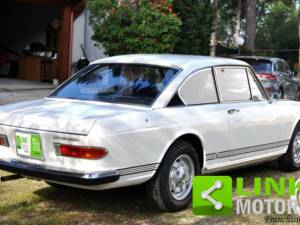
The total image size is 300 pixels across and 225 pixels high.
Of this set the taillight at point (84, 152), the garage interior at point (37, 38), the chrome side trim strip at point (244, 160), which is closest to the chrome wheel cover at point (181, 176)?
the chrome side trim strip at point (244, 160)

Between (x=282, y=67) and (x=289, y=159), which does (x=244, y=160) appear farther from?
(x=282, y=67)

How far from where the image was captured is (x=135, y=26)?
44.7ft

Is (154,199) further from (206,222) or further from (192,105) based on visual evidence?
(192,105)

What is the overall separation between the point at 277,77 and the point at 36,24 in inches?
420

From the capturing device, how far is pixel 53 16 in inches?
862

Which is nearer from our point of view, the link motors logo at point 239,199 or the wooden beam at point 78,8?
the link motors logo at point 239,199

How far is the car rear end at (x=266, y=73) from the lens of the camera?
15.2 metres

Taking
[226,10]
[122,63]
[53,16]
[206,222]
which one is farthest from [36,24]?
[226,10]

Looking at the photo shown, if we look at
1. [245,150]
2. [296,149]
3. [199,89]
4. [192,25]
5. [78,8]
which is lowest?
[296,149]

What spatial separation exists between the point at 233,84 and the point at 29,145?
267 centimetres

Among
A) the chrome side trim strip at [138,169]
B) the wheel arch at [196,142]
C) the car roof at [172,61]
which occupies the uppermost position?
the car roof at [172,61]

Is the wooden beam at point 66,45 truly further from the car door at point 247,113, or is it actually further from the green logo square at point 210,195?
the green logo square at point 210,195

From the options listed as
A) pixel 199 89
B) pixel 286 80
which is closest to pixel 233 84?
pixel 199 89

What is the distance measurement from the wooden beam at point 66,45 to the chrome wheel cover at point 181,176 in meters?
12.8
